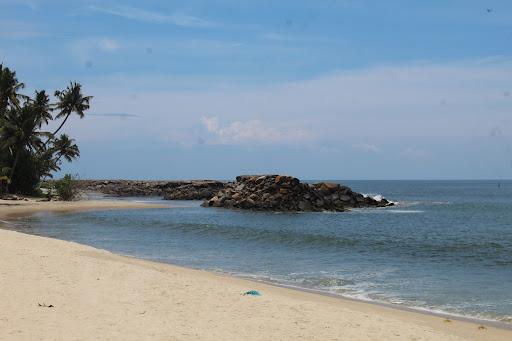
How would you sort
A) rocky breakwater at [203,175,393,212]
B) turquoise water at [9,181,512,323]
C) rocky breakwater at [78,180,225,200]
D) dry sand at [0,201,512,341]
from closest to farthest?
dry sand at [0,201,512,341] < turquoise water at [9,181,512,323] < rocky breakwater at [203,175,393,212] < rocky breakwater at [78,180,225,200]

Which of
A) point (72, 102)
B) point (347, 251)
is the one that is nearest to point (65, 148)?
point (72, 102)

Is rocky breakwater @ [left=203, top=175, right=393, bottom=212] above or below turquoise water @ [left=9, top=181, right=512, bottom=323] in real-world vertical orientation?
above

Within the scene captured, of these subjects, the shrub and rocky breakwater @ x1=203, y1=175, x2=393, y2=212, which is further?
the shrub

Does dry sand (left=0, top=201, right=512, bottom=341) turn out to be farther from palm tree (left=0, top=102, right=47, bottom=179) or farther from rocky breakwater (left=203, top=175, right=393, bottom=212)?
palm tree (left=0, top=102, right=47, bottom=179)

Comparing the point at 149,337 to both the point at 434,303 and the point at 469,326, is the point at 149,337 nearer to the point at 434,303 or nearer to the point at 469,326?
the point at 469,326

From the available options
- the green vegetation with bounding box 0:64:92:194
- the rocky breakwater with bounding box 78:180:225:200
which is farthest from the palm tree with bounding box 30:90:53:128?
the rocky breakwater with bounding box 78:180:225:200

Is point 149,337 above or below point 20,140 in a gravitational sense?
below

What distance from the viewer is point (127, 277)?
12.9 m

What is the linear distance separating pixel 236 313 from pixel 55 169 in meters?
65.9

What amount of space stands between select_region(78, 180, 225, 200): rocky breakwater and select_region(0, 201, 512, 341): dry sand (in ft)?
220

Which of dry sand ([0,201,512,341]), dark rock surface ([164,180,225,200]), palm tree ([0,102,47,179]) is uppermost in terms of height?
palm tree ([0,102,47,179])

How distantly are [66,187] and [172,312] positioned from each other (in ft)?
168

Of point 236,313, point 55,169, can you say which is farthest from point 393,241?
point 55,169

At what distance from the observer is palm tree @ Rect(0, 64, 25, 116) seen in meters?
54.3
